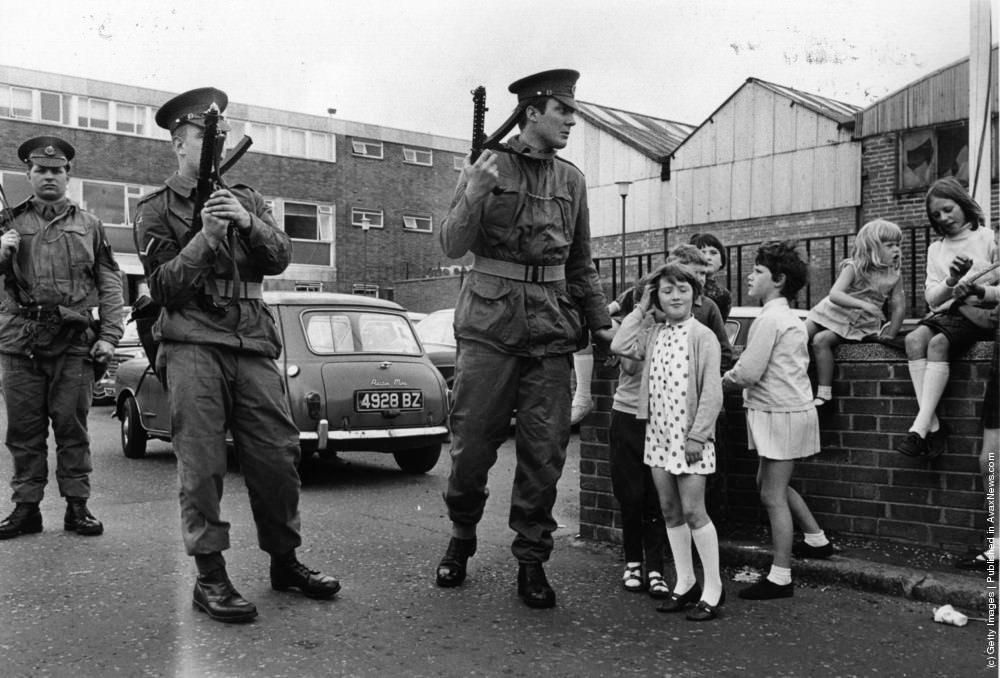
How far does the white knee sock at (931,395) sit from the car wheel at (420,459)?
5110 mm

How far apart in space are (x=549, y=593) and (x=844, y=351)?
212cm

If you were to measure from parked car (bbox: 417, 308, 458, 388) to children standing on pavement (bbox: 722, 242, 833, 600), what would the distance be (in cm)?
694

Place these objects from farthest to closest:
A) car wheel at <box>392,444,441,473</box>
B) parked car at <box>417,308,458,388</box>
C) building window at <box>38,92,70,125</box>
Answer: building window at <box>38,92,70,125</box>, parked car at <box>417,308,458,388</box>, car wheel at <box>392,444,441,473</box>

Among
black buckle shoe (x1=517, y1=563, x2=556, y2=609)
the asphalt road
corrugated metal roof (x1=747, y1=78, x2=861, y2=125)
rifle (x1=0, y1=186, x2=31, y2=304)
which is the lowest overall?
the asphalt road

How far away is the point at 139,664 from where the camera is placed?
11.5ft

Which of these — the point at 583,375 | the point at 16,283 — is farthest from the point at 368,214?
the point at 583,375

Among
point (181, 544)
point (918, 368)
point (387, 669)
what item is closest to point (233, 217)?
point (387, 669)

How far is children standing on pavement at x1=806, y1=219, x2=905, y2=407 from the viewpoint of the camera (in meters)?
5.51

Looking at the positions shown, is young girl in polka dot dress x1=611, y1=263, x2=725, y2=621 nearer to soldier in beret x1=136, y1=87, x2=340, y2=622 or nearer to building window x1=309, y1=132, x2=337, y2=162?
soldier in beret x1=136, y1=87, x2=340, y2=622

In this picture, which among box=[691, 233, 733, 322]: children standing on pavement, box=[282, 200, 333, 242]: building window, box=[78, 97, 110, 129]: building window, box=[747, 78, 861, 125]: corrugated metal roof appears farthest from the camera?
box=[282, 200, 333, 242]: building window

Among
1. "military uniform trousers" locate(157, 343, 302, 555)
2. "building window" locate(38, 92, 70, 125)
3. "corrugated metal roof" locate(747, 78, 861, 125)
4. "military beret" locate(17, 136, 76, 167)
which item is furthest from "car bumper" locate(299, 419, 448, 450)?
"building window" locate(38, 92, 70, 125)

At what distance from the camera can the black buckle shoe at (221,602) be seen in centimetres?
400

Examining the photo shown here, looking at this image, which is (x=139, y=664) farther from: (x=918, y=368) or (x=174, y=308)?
(x=918, y=368)

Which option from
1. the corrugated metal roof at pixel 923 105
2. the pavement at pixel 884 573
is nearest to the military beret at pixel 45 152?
the pavement at pixel 884 573
